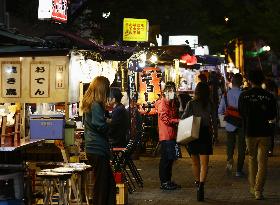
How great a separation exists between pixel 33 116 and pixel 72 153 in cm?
101

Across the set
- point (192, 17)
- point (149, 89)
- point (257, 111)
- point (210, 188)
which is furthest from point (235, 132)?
point (192, 17)

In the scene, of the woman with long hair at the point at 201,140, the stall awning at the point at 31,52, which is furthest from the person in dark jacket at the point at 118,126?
the stall awning at the point at 31,52

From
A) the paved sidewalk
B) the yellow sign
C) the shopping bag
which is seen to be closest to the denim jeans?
the paved sidewalk

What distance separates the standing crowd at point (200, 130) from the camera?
407 inches

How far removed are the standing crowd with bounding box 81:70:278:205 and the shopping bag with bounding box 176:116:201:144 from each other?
208 millimetres

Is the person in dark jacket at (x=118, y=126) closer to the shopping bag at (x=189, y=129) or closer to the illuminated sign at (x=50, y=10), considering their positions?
the shopping bag at (x=189, y=129)

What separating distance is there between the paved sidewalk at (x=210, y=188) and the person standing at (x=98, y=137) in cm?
218

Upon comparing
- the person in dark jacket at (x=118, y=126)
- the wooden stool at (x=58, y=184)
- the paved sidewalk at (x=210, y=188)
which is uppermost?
the person in dark jacket at (x=118, y=126)

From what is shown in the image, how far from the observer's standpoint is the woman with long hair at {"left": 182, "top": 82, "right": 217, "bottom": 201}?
12.7 meters

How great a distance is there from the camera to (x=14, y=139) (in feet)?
35.8

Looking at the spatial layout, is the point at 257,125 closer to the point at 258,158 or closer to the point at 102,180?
the point at 258,158

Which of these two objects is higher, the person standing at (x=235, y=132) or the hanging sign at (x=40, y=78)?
the hanging sign at (x=40, y=78)

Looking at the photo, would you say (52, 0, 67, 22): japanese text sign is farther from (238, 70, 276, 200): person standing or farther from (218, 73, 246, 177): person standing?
(238, 70, 276, 200): person standing

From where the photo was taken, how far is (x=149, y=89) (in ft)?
65.8
